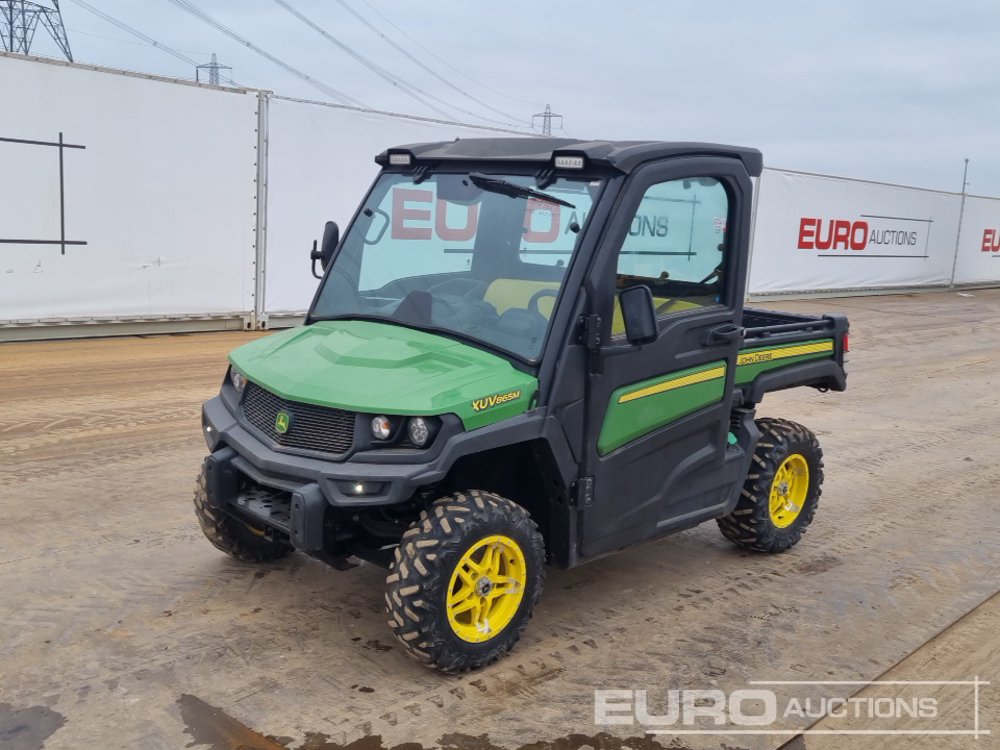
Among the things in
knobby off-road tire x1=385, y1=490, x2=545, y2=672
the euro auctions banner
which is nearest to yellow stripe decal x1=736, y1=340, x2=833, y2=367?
knobby off-road tire x1=385, y1=490, x2=545, y2=672

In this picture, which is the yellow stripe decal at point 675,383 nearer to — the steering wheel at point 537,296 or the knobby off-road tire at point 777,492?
the steering wheel at point 537,296

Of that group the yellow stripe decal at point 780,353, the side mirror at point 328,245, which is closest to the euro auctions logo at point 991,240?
the yellow stripe decal at point 780,353

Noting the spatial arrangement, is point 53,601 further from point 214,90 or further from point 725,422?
point 214,90

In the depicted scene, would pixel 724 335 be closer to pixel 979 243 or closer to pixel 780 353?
pixel 780 353

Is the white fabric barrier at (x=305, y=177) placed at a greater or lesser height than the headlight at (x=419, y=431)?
greater

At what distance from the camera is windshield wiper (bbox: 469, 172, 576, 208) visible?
4.15 meters

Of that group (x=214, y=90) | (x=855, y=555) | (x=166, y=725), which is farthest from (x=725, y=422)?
(x=214, y=90)

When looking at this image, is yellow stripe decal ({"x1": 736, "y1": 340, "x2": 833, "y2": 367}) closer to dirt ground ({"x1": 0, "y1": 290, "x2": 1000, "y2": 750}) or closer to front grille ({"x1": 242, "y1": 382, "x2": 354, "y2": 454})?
dirt ground ({"x1": 0, "y1": 290, "x2": 1000, "y2": 750})

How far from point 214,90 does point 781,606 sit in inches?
378

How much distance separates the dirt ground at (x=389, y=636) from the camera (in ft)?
11.6

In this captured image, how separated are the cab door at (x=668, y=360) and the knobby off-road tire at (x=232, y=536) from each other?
153cm

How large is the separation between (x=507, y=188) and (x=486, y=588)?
1.72m

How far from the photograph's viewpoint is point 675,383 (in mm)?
4410

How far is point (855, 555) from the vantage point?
18.1 ft
